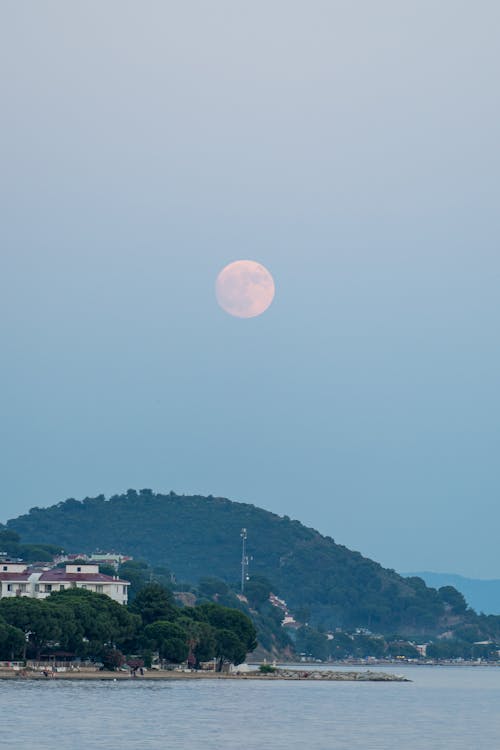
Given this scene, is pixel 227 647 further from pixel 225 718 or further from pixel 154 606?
pixel 225 718

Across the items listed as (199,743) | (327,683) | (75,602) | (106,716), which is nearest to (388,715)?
(106,716)

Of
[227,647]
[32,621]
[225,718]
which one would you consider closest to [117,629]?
[32,621]

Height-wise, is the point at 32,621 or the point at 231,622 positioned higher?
the point at 231,622

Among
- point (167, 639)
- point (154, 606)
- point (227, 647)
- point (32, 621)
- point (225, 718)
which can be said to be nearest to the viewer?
point (225, 718)

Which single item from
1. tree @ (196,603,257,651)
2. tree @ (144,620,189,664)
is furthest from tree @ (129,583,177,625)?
tree @ (196,603,257,651)

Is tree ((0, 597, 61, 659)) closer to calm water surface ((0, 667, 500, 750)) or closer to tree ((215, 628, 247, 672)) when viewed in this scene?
calm water surface ((0, 667, 500, 750))

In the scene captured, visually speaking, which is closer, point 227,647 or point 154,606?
point 154,606

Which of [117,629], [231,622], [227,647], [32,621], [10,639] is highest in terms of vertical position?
[231,622]

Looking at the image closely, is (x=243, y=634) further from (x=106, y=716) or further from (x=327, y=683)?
(x=106, y=716)

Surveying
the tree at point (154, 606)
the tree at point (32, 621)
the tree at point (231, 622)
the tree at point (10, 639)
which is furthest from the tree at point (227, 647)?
the tree at point (10, 639)
